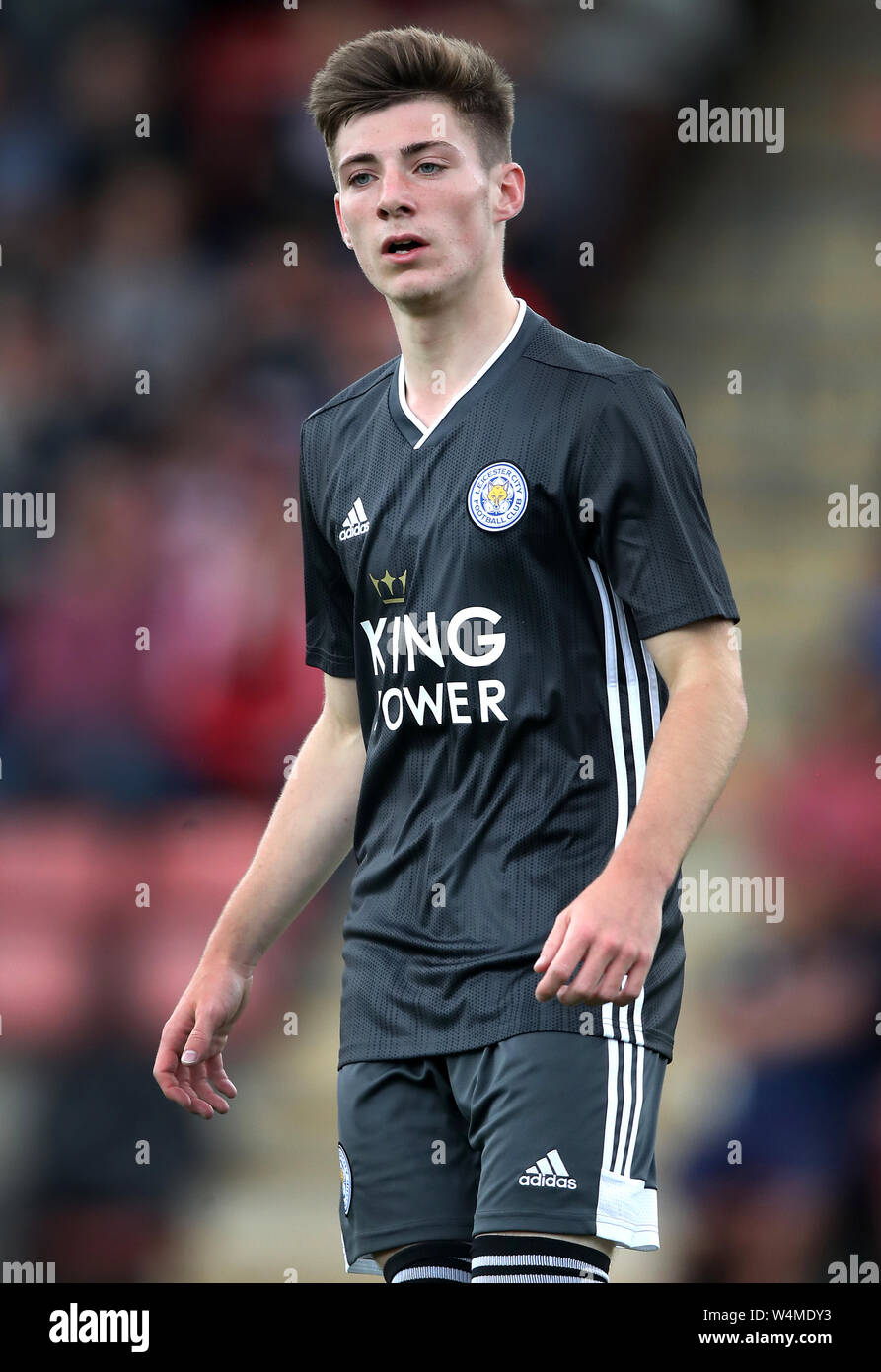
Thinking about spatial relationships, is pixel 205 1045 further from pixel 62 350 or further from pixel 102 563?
pixel 62 350

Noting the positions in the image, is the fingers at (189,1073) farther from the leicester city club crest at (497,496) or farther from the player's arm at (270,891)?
the leicester city club crest at (497,496)

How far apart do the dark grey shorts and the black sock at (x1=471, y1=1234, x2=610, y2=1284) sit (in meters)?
0.02

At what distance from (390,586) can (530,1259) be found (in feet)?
2.74

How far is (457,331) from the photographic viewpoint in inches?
89.1

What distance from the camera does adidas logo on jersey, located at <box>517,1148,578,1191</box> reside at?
191cm

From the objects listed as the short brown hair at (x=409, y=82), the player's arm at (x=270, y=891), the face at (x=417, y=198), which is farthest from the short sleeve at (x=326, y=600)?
the short brown hair at (x=409, y=82)

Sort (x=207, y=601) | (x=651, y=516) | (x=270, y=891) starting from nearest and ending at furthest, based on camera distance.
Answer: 1. (x=651, y=516)
2. (x=270, y=891)
3. (x=207, y=601)

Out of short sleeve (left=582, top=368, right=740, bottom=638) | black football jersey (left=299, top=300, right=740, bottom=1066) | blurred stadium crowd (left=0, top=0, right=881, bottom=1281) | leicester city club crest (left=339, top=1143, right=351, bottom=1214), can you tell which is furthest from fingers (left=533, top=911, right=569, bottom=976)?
blurred stadium crowd (left=0, top=0, right=881, bottom=1281)

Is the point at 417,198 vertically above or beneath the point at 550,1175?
above

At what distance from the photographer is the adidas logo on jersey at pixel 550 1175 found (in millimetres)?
1914

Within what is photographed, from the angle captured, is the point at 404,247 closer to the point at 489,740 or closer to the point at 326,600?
the point at 326,600

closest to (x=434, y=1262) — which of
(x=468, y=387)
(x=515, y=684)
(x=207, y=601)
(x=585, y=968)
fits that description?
(x=585, y=968)

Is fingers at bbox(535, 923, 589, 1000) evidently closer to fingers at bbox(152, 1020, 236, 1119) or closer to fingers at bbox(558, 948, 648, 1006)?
fingers at bbox(558, 948, 648, 1006)

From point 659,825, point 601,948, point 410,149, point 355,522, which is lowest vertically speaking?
point 601,948
